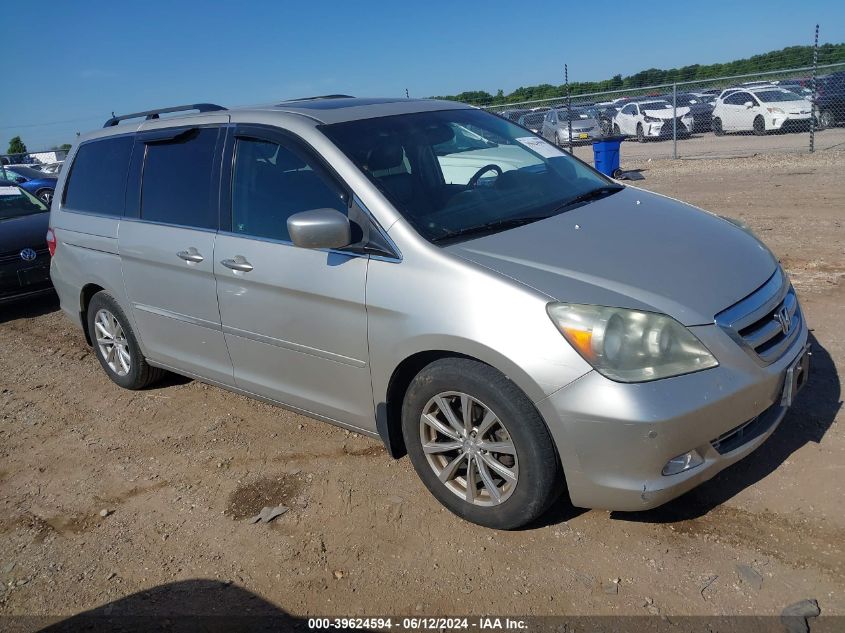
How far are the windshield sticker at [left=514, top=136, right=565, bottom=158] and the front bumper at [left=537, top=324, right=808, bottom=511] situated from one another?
1965mm

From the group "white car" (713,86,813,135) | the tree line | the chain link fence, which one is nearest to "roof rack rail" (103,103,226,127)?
the chain link fence

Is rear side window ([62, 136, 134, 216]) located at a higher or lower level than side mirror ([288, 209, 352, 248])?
higher

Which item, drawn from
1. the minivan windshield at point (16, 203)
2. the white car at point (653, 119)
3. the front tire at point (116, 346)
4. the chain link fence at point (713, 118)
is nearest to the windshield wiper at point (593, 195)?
the front tire at point (116, 346)

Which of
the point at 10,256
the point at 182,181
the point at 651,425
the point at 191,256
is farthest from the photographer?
the point at 10,256

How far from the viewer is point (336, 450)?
163 inches

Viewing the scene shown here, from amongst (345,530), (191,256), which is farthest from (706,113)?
(345,530)

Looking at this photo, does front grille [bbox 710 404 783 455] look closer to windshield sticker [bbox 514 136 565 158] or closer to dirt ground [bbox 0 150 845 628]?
dirt ground [bbox 0 150 845 628]

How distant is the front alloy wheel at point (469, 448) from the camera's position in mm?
3012

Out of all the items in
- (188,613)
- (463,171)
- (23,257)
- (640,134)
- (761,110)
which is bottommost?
(188,613)

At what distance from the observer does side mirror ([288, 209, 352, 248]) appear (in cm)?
320

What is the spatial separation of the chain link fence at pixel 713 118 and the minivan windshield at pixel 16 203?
10.4m

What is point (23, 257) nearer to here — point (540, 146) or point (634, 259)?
point (540, 146)

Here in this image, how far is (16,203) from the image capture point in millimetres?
8844

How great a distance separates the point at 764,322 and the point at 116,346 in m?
4.37
